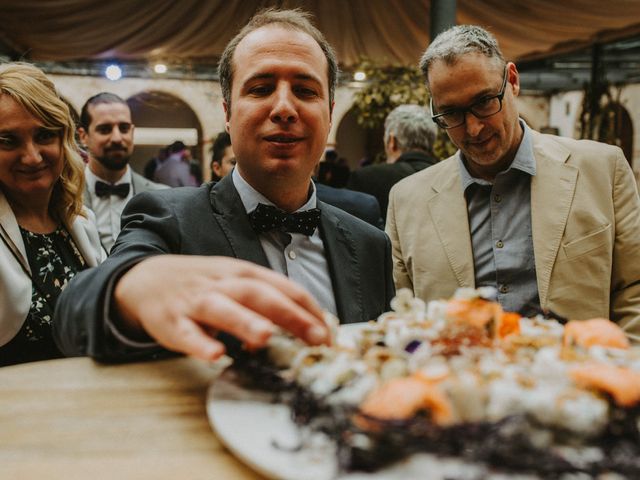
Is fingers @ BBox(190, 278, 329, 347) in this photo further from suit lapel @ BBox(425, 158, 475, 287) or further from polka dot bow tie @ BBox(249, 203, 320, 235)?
suit lapel @ BBox(425, 158, 475, 287)

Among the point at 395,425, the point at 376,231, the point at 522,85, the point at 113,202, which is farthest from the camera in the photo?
the point at 522,85

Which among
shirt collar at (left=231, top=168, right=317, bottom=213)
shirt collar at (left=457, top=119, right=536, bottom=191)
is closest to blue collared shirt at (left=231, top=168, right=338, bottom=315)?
shirt collar at (left=231, top=168, right=317, bottom=213)

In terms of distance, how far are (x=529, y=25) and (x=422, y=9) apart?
883 mm

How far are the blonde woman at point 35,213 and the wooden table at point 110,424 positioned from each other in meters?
1.07

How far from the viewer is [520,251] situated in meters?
2.14

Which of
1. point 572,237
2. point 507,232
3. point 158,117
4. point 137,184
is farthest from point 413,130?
point 158,117

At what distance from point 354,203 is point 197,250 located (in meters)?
1.66

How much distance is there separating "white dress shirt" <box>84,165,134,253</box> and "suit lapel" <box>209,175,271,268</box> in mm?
2273

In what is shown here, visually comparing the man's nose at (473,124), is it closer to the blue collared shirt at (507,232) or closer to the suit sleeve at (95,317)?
the blue collared shirt at (507,232)

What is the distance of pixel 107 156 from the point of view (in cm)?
374

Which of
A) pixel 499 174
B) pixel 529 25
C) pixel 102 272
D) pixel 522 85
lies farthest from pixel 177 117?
pixel 102 272

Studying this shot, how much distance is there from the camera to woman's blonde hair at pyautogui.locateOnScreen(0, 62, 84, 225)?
204 cm

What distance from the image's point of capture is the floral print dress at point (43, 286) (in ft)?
6.04

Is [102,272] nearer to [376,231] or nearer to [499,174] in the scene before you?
[376,231]
